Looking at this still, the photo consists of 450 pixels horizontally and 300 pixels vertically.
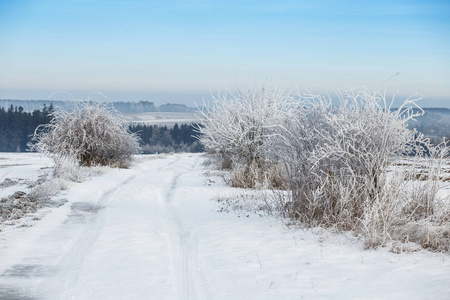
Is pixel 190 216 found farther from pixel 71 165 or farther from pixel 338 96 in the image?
pixel 71 165

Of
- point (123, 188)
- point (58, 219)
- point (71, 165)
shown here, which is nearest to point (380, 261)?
point (58, 219)

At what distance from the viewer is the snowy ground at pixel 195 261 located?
17.2 feet

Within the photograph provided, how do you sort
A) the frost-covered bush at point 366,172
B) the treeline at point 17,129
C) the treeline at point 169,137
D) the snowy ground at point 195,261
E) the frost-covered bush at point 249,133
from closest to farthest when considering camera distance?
the snowy ground at point 195,261 → the frost-covered bush at point 366,172 → the frost-covered bush at point 249,133 → the treeline at point 17,129 → the treeline at point 169,137

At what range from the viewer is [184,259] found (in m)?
6.87

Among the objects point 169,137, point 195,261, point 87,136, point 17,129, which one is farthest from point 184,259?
point 169,137

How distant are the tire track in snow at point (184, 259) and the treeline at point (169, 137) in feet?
275

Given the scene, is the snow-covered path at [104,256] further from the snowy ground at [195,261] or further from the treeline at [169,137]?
the treeline at [169,137]

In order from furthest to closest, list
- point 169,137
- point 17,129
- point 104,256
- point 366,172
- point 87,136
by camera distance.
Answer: point 169,137 → point 17,129 → point 87,136 → point 366,172 → point 104,256

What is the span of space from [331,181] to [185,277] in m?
3.79

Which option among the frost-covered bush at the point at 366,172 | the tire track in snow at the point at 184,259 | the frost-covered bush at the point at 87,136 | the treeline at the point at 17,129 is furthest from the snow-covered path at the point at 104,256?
the treeline at the point at 17,129

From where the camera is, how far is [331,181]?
831 centimetres

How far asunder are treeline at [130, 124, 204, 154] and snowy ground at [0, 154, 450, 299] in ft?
276

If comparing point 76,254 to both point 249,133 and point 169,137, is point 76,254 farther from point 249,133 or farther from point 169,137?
point 169,137

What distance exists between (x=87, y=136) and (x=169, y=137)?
82.2 m
